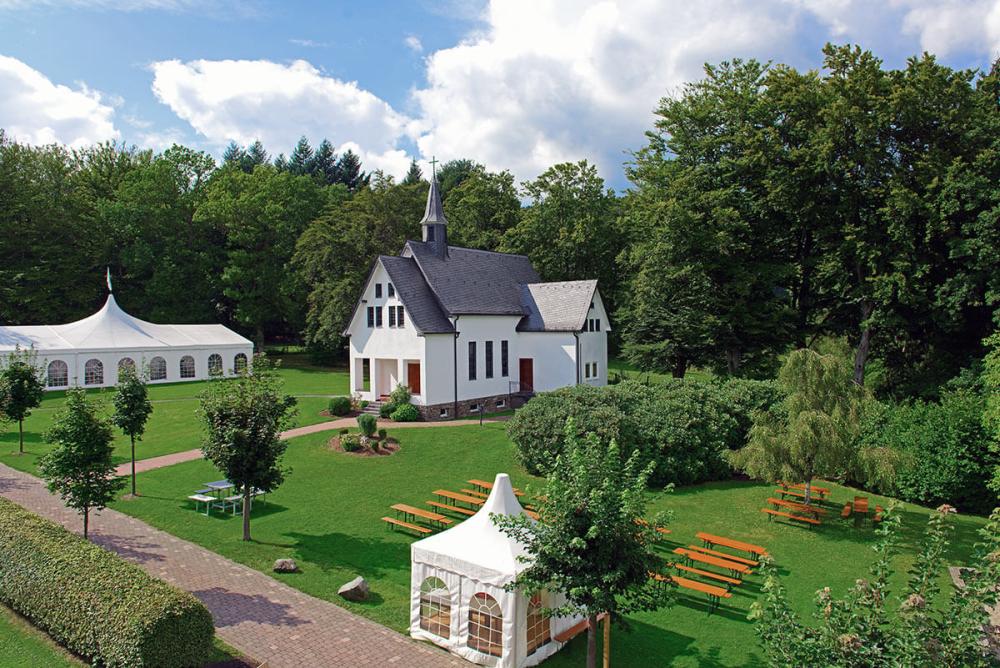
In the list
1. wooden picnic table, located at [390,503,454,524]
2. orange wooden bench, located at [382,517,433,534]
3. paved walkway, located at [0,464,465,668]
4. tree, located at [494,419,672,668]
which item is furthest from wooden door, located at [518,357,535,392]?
tree, located at [494,419,672,668]

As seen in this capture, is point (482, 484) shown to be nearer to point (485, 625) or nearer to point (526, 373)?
point (485, 625)

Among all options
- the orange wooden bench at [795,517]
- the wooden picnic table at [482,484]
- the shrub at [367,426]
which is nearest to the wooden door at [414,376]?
the shrub at [367,426]

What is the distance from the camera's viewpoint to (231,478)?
49.4 ft

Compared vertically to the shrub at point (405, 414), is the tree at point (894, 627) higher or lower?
higher

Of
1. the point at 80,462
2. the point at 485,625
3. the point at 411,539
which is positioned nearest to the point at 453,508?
the point at 411,539

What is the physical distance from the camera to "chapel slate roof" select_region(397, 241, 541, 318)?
32.2m

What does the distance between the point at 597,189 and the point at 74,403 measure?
1583 inches

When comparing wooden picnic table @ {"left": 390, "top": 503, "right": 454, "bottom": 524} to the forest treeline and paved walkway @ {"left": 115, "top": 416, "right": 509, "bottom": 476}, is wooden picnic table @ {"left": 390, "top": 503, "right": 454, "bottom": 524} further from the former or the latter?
the forest treeline

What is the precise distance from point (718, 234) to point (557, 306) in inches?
356

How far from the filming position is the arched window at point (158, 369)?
4109 cm

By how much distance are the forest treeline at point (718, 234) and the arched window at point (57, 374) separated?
42.0ft

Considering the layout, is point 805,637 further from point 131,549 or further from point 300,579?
point 131,549

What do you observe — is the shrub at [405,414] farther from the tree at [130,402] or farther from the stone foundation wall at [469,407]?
the tree at [130,402]

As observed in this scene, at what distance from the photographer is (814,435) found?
17328mm
